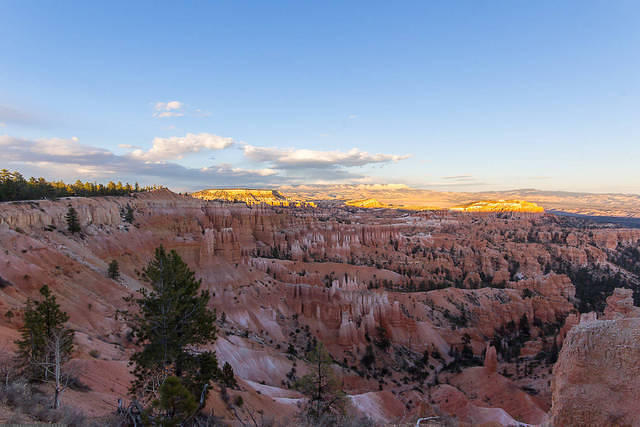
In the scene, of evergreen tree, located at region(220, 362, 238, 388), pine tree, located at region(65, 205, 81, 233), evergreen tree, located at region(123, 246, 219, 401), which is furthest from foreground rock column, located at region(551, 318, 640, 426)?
pine tree, located at region(65, 205, 81, 233)

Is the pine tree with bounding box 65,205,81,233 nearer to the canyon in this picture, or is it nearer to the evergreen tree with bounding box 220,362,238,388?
the canyon

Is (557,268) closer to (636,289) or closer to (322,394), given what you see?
(636,289)

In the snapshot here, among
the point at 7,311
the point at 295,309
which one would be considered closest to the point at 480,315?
the point at 295,309

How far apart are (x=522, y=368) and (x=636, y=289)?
42906 mm

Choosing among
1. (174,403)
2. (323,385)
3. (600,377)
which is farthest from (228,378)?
(600,377)

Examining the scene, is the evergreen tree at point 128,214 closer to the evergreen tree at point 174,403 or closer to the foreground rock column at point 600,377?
the evergreen tree at point 174,403

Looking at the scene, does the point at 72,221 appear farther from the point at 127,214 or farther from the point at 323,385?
the point at 323,385

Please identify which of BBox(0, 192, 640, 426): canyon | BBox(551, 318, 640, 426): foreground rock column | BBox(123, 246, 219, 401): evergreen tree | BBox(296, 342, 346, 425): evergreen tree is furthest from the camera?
BBox(296, 342, 346, 425): evergreen tree

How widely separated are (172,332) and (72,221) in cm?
3454

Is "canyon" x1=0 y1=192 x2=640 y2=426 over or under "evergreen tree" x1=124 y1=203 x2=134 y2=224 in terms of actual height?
under

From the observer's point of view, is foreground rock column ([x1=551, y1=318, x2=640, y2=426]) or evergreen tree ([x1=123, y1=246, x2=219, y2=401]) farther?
evergreen tree ([x1=123, y1=246, x2=219, y2=401])

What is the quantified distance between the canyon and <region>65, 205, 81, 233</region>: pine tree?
1.16 metres

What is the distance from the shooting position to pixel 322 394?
16.0 metres

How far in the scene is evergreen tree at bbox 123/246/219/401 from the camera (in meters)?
10.4
